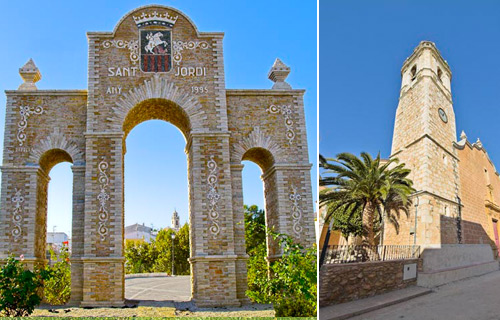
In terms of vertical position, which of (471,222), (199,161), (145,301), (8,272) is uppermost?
(199,161)

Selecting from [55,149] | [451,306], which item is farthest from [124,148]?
[451,306]

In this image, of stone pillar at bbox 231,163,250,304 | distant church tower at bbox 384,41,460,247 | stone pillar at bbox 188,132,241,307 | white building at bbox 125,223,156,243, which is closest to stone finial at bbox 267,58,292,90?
stone pillar at bbox 188,132,241,307

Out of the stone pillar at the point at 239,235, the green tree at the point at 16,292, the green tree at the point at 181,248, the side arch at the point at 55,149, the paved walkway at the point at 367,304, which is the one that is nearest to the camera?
A: the paved walkway at the point at 367,304

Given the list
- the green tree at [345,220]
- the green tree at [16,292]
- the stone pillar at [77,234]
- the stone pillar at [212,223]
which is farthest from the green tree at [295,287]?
the stone pillar at [77,234]

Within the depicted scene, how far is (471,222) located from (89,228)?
8.63 metres

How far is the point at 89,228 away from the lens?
36.6ft

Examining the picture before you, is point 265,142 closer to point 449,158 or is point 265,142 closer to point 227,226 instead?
point 227,226

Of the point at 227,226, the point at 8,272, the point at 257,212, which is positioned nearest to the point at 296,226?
the point at 227,226

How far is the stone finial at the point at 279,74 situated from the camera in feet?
42.9

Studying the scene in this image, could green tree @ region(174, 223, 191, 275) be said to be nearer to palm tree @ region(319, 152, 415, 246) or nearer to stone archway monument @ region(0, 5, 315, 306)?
stone archway monument @ region(0, 5, 315, 306)

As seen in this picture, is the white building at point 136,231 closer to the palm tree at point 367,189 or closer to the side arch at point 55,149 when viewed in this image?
the side arch at point 55,149

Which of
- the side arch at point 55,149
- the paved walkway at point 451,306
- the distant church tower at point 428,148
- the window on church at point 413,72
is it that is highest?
the side arch at point 55,149

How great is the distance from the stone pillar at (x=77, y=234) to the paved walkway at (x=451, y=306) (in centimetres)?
853

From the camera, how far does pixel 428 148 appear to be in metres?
4.93
